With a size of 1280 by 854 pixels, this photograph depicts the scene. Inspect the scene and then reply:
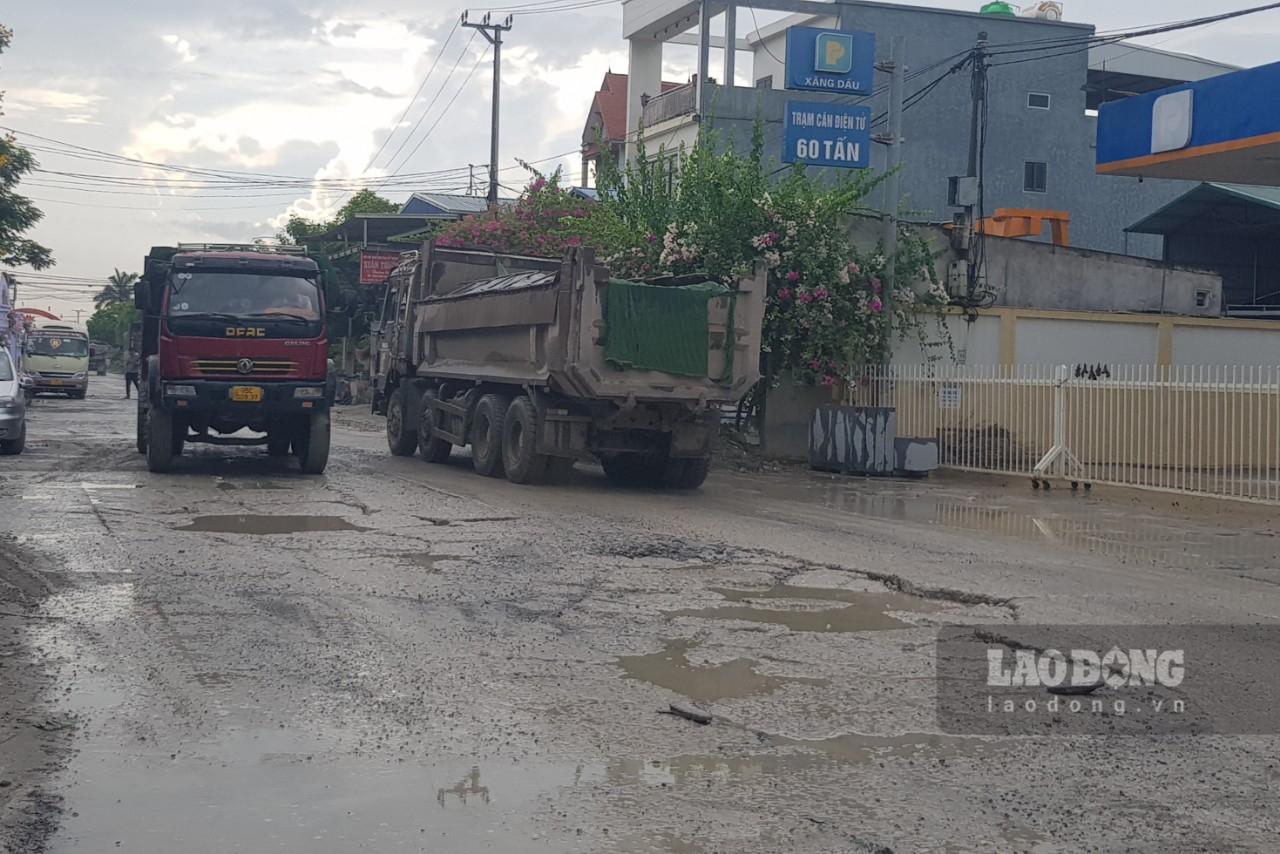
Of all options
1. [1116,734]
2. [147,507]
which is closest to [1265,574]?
[1116,734]

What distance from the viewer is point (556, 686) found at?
6227 mm

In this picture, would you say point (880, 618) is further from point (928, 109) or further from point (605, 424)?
point (928, 109)

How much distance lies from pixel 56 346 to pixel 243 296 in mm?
31933

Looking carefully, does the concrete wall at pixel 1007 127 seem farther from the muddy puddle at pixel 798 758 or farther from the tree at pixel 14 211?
the muddy puddle at pixel 798 758

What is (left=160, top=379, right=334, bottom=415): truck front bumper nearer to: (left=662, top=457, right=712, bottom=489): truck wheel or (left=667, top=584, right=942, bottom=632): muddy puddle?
(left=662, top=457, right=712, bottom=489): truck wheel

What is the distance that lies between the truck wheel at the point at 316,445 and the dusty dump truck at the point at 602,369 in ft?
6.43

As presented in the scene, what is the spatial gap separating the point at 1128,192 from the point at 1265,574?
112ft

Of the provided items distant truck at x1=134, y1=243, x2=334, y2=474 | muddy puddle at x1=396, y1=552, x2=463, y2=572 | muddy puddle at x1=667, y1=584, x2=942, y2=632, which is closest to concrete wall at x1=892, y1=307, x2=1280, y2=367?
distant truck at x1=134, y1=243, x2=334, y2=474

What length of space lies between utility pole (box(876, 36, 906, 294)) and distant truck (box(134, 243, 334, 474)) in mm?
9350

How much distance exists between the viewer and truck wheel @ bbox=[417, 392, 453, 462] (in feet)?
63.7

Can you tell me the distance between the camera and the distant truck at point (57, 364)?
43844 mm

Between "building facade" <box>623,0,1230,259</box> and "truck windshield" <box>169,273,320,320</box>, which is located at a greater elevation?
"building facade" <box>623,0,1230,259</box>

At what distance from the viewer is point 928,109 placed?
39.6 metres

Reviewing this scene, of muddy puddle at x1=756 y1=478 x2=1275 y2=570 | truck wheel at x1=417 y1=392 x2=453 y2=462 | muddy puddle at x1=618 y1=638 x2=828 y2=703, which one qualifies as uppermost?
truck wheel at x1=417 y1=392 x2=453 y2=462
